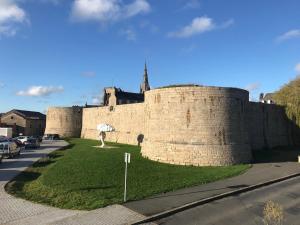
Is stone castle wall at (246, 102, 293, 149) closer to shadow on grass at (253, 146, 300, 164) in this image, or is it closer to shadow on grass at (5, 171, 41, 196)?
shadow on grass at (253, 146, 300, 164)

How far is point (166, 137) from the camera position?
83.5 feet

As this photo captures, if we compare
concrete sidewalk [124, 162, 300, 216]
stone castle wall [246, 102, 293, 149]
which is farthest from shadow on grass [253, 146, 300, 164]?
concrete sidewalk [124, 162, 300, 216]

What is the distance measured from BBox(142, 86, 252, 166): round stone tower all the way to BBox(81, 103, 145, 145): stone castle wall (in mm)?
13431

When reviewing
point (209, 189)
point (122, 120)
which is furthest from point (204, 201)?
point (122, 120)

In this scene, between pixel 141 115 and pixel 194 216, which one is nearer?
pixel 194 216

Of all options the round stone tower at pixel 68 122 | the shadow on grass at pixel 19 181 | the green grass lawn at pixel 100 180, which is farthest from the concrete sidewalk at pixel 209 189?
the round stone tower at pixel 68 122

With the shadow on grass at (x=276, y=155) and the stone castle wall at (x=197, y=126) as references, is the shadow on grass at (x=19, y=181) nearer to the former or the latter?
the stone castle wall at (x=197, y=126)

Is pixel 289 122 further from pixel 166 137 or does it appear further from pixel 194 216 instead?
pixel 194 216

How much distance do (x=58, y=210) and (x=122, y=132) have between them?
97.3 ft

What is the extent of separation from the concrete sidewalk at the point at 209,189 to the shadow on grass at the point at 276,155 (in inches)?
101

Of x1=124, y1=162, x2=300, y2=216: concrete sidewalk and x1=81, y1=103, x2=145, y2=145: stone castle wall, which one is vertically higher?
x1=81, y1=103, x2=145, y2=145: stone castle wall

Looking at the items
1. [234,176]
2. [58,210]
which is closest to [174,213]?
[58,210]

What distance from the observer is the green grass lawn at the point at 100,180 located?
15305 millimetres

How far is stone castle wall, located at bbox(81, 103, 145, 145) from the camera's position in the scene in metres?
40.0
